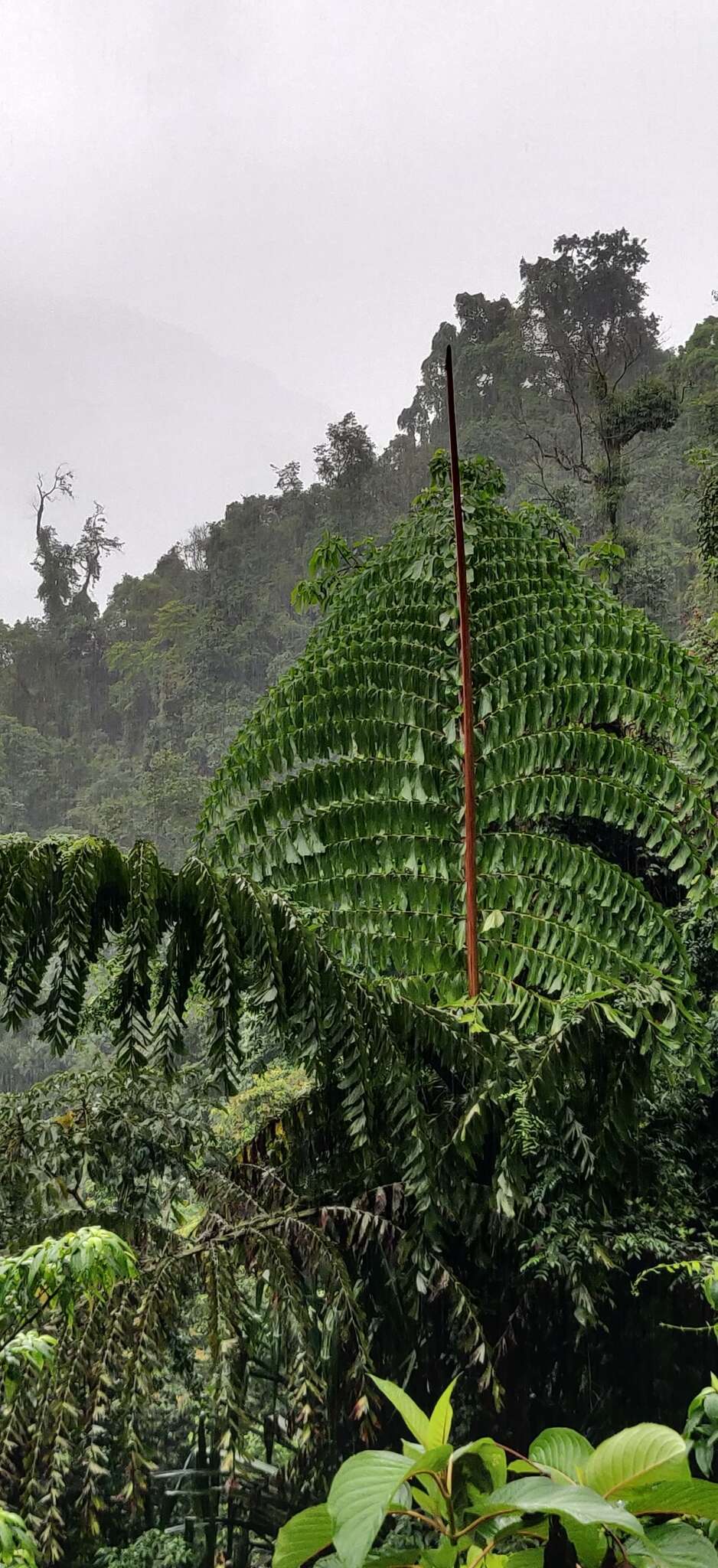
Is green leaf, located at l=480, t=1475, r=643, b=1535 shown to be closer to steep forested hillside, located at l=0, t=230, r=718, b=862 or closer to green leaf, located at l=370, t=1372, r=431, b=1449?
green leaf, located at l=370, t=1372, r=431, b=1449

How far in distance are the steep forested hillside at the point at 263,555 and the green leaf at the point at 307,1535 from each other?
12.2 metres

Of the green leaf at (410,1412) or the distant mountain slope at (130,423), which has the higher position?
the distant mountain slope at (130,423)

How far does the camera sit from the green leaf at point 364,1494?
0.43 metres

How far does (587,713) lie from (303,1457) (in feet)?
2.80

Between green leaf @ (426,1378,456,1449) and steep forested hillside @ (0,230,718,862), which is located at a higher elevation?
steep forested hillside @ (0,230,718,862)

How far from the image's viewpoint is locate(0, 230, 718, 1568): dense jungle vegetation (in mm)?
840

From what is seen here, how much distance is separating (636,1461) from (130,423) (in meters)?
63.1

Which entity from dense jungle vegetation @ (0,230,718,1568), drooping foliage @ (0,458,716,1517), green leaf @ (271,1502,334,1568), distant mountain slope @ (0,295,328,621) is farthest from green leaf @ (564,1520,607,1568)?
distant mountain slope @ (0,295,328,621)

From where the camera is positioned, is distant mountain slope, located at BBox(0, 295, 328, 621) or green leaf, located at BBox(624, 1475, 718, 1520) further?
distant mountain slope, located at BBox(0, 295, 328, 621)

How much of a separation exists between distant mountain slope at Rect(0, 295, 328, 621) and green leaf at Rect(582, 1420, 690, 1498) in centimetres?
4891

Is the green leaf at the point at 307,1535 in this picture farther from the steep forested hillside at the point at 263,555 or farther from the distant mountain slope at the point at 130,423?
the distant mountain slope at the point at 130,423

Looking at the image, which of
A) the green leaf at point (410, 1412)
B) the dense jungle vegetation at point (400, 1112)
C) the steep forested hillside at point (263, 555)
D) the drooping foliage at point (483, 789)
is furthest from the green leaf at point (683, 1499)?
the steep forested hillside at point (263, 555)

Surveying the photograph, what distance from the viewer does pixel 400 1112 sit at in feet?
2.97

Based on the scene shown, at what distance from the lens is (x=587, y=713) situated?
4.07ft
